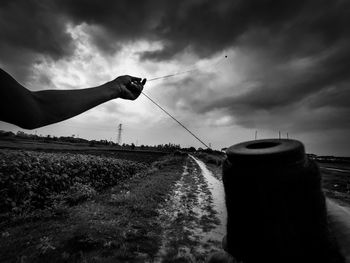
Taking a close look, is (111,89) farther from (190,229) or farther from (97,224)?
(190,229)

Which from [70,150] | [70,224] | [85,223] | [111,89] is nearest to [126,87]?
[111,89]

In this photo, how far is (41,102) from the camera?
883 mm

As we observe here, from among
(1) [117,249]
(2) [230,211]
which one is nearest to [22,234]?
(1) [117,249]

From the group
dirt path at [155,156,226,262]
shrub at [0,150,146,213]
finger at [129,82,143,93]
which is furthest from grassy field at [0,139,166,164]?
finger at [129,82,143,93]

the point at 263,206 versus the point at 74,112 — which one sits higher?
the point at 74,112

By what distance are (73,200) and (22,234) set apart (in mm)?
3319

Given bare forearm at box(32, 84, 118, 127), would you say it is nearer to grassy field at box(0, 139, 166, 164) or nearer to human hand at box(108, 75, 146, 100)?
human hand at box(108, 75, 146, 100)

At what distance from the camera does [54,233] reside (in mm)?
4410

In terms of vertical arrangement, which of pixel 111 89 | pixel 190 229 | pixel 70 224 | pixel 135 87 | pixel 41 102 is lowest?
pixel 190 229

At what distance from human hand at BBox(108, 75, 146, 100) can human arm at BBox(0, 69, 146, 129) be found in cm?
6

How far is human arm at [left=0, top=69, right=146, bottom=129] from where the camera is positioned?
76cm

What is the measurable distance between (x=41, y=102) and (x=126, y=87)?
70 cm

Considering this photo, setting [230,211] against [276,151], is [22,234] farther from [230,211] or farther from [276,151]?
[276,151]

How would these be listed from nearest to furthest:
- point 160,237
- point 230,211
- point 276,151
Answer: point 276,151
point 230,211
point 160,237
